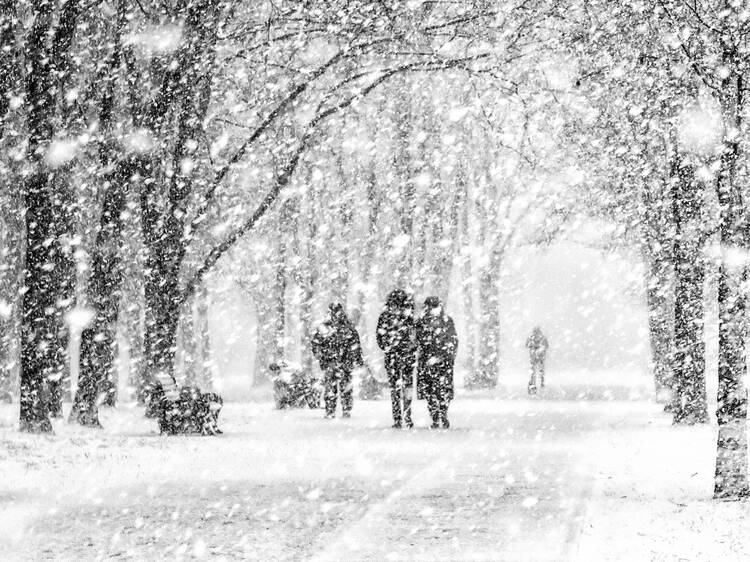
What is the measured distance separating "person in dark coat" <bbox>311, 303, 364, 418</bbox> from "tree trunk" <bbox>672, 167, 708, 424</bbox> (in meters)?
5.36

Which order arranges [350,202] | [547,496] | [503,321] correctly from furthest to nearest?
1. [503,321]
2. [350,202]
3. [547,496]

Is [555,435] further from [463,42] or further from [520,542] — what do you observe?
[520,542]

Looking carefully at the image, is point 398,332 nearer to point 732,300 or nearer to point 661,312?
point 732,300

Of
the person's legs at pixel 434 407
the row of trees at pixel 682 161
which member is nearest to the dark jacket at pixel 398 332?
the person's legs at pixel 434 407

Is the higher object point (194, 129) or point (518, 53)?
point (518, 53)

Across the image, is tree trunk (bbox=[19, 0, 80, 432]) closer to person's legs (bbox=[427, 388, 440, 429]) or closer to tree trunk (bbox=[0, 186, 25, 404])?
person's legs (bbox=[427, 388, 440, 429])

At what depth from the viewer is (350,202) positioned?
28609 mm

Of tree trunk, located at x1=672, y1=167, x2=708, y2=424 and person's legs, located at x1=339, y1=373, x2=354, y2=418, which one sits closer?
tree trunk, located at x1=672, y1=167, x2=708, y2=424

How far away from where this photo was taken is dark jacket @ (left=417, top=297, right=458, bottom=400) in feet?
48.6

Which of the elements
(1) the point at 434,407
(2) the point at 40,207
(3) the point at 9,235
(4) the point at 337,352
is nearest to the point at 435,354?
(1) the point at 434,407

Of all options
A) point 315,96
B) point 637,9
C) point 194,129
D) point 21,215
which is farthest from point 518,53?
point 21,215

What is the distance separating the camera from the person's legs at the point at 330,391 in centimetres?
1809

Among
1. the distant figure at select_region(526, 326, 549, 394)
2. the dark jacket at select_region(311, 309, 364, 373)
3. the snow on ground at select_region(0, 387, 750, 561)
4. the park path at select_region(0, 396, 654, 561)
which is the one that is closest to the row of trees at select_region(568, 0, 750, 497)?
the snow on ground at select_region(0, 387, 750, 561)

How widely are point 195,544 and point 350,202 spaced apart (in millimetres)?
22388
